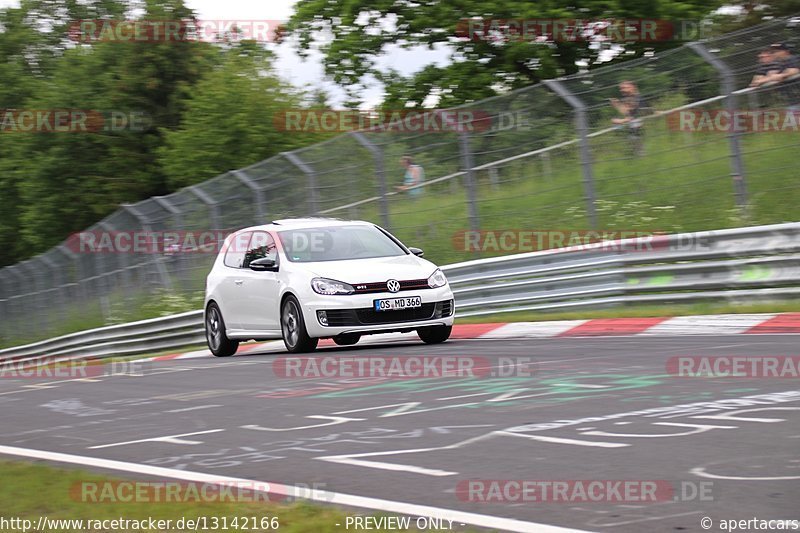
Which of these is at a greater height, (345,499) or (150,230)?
(150,230)

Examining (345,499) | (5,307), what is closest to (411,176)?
(345,499)

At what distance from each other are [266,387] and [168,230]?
13651mm

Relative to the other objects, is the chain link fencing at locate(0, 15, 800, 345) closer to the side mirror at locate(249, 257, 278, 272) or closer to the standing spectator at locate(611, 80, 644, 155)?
the standing spectator at locate(611, 80, 644, 155)

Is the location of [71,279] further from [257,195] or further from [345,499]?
[345,499]

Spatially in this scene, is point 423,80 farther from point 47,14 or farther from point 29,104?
point 47,14

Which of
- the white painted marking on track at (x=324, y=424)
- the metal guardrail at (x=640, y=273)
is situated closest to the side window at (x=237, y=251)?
the metal guardrail at (x=640, y=273)

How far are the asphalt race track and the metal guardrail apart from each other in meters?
1.85

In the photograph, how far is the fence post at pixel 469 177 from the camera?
16328mm

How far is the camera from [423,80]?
32.7 meters

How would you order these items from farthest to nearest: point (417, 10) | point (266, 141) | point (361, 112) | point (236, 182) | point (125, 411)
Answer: point (266, 141) → point (361, 112) → point (417, 10) → point (236, 182) → point (125, 411)

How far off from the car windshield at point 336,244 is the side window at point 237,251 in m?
0.95

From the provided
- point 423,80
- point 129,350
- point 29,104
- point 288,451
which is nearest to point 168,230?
point 129,350

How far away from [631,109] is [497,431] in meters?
8.57

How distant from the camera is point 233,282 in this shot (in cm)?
1570
